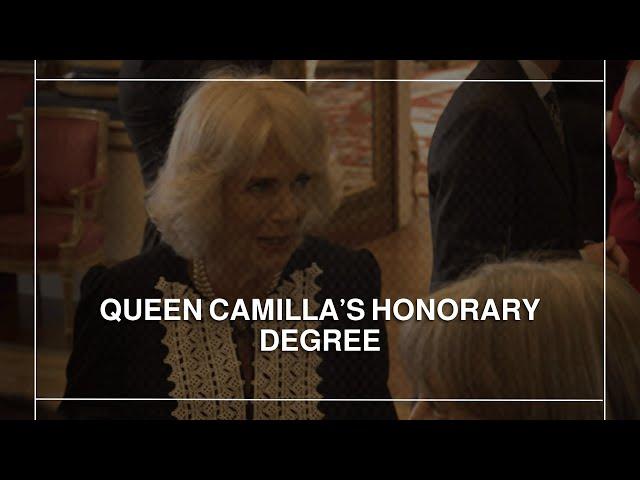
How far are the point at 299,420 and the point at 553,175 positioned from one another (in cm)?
119

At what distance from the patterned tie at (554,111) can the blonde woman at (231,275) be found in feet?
2.51

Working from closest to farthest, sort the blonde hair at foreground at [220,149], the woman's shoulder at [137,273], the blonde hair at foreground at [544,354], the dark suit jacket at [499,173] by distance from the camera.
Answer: the blonde hair at foreground at [544,354] < the blonde hair at foreground at [220,149] < the woman's shoulder at [137,273] < the dark suit jacket at [499,173]

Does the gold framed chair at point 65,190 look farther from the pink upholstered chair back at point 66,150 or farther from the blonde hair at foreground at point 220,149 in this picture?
the blonde hair at foreground at point 220,149

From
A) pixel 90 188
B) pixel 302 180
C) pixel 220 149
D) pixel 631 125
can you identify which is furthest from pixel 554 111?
pixel 90 188

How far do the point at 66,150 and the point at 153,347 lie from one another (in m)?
0.76

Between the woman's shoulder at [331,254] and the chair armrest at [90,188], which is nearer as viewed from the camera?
the woman's shoulder at [331,254]

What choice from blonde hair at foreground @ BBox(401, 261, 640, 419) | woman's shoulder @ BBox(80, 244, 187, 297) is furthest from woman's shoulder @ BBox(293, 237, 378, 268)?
blonde hair at foreground @ BBox(401, 261, 640, 419)

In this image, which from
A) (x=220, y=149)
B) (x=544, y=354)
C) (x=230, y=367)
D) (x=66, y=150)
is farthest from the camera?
(x=66, y=150)

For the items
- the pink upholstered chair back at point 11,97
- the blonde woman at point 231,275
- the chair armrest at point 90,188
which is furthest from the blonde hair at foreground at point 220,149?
the pink upholstered chair back at point 11,97

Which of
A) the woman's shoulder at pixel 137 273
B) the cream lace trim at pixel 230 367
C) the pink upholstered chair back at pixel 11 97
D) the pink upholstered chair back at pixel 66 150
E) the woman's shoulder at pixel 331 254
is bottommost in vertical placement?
the cream lace trim at pixel 230 367

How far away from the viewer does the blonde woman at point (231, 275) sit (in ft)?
11.8

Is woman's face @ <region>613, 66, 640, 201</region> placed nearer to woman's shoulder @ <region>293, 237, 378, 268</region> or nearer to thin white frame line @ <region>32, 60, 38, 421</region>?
woman's shoulder @ <region>293, 237, 378, 268</region>

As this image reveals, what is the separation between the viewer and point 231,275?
3.74m

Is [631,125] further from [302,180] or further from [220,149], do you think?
[220,149]
